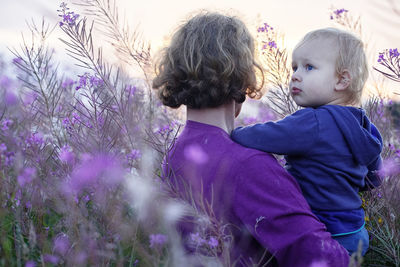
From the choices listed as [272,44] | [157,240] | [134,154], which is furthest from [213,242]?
[272,44]

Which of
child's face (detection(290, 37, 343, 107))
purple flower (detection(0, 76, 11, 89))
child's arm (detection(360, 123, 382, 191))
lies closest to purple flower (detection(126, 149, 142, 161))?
child's face (detection(290, 37, 343, 107))

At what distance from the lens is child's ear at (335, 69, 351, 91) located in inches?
92.4

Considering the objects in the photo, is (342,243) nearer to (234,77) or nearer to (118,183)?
(234,77)

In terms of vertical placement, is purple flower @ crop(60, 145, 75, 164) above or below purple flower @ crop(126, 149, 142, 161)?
above

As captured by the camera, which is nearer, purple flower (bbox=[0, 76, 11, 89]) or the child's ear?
the child's ear

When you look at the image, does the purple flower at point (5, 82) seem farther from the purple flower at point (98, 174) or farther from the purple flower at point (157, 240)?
Answer: the purple flower at point (157, 240)

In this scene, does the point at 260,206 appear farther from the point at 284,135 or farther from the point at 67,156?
Result: the point at 67,156

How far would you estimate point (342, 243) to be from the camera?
222 cm

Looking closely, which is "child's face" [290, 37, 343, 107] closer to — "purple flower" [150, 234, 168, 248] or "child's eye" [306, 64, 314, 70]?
"child's eye" [306, 64, 314, 70]

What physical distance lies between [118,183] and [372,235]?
1.50 meters

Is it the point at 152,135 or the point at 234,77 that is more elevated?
the point at 234,77

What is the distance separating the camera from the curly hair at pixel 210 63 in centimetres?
214

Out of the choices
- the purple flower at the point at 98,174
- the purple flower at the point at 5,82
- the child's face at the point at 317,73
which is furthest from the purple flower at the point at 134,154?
the purple flower at the point at 5,82

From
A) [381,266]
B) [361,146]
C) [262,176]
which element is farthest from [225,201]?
[381,266]
